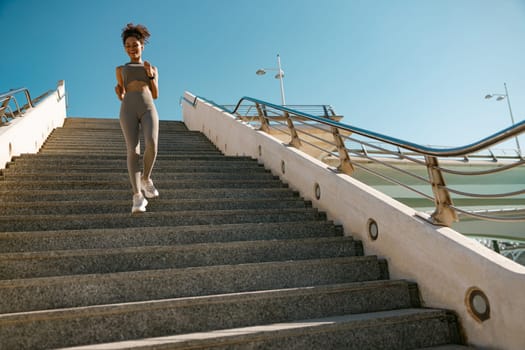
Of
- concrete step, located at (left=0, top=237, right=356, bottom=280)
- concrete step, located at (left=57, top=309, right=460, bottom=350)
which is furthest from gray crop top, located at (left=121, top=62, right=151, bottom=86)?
concrete step, located at (left=57, top=309, right=460, bottom=350)

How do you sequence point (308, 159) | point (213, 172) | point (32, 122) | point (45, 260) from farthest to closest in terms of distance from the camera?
point (32, 122) < point (213, 172) < point (308, 159) < point (45, 260)

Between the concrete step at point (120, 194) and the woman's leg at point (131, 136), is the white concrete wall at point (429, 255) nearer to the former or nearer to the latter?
the concrete step at point (120, 194)

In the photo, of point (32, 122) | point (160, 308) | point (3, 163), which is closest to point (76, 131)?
point (32, 122)

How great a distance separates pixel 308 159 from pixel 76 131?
7.64m

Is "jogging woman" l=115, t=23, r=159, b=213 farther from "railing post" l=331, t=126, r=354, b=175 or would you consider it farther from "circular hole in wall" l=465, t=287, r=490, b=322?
"circular hole in wall" l=465, t=287, r=490, b=322

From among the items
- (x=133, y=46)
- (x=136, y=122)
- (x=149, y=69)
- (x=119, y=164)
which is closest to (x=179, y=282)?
(x=136, y=122)

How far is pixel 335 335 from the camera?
2301mm

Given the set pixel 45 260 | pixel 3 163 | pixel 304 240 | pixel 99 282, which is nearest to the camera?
pixel 99 282

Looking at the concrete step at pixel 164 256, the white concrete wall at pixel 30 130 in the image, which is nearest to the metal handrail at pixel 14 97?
the white concrete wall at pixel 30 130

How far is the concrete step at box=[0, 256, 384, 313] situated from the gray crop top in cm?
174

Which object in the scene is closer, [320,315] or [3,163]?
[320,315]

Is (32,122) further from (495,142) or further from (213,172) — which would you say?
(495,142)

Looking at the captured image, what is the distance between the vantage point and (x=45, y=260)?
2.88m

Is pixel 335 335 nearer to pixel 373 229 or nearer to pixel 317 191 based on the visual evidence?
pixel 373 229
